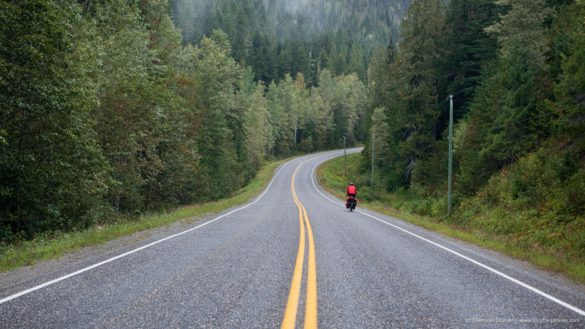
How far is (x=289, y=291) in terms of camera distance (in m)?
6.02

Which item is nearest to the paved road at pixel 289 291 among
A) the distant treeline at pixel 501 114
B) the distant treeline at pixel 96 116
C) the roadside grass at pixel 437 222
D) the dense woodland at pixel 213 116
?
the roadside grass at pixel 437 222

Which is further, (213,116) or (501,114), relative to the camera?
(213,116)

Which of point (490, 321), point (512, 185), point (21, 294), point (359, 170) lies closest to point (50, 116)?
point (21, 294)

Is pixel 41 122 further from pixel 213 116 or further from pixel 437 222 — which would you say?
pixel 213 116

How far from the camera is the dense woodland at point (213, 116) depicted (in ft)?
42.2

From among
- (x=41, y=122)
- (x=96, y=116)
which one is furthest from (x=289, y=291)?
(x=96, y=116)

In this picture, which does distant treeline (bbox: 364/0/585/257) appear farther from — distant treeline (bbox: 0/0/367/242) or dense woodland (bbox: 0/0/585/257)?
distant treeline (bbox: 0/0/367/242)

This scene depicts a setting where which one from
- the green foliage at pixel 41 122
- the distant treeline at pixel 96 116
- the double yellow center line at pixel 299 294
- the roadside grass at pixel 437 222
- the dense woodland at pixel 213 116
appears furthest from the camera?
the dense woodland at pixel 213 116

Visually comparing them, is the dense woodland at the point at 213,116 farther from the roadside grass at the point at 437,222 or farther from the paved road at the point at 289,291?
the paved road at the point at 289,291

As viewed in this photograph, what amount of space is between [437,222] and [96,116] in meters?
19.9

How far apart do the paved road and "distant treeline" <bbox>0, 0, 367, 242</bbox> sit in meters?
5.66

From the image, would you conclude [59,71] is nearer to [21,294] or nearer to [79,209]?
[79,209]

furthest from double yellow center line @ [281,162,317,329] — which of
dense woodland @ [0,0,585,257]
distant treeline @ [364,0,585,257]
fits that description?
distant treeline @ [364,0,585,257]

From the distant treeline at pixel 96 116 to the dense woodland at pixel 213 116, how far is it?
0.07 meters
